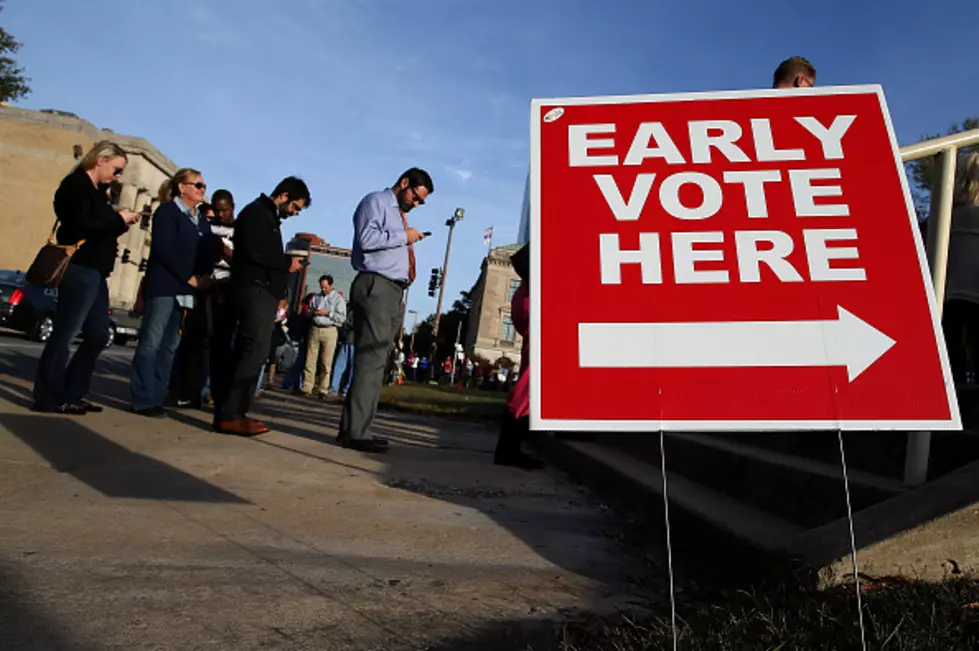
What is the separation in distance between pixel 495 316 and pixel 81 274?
63921 millimetres

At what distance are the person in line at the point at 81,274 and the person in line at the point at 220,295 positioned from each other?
0.79 m

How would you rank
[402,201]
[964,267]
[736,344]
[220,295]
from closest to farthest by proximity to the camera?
[736,344]
[964,267]
[402,201]
[220,295]

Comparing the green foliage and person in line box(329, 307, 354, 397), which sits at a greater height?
the green foliage

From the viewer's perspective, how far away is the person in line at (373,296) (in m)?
4.04

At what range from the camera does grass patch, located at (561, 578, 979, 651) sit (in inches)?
47.3

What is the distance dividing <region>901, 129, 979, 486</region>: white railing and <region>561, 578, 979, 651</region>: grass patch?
500mm

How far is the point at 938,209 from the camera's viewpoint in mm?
2090

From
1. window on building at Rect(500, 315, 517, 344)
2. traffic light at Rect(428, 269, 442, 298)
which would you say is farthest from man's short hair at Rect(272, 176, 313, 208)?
window on building at Rect(500, 315, 517, 344)

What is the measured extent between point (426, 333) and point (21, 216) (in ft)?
183

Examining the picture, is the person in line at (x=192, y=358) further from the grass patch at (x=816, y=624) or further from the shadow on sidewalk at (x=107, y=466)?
the grass patch at (x=816, y=624)

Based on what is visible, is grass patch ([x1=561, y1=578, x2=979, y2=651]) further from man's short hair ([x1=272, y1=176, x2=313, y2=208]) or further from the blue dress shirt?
man's short hair ([x1=272, y1=176, x2=313, y2=208])

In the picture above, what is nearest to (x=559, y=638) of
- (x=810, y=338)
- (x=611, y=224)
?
(x=810, y=338)

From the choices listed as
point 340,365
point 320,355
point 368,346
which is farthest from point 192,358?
point 340,365

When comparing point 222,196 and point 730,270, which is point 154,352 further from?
point 730,270
